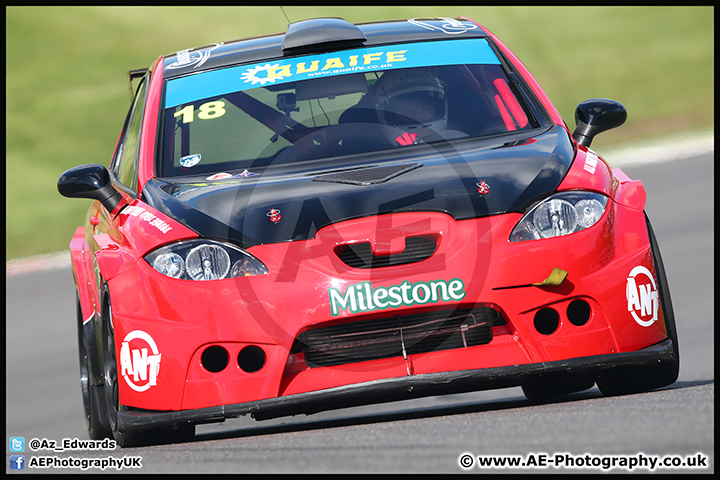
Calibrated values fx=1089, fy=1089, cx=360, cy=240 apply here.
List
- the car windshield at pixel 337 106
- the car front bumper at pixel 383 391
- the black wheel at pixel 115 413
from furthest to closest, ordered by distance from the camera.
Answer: the car windshield at pixel 337 106
the black wheel at pixel 115 413
the car front bumper at pixel 383 391

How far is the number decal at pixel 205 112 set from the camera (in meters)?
5.25

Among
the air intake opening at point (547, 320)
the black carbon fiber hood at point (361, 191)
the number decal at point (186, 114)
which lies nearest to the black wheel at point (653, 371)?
the air intake opening at point (547, 320)

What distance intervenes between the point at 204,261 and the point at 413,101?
1.67 meters

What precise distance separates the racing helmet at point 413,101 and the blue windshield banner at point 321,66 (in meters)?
0.08

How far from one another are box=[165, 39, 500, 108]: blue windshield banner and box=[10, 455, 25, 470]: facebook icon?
191cm

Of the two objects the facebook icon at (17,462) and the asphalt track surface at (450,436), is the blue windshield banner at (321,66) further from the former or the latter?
the facebook icon at (17,462)

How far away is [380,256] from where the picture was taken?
4035 mm

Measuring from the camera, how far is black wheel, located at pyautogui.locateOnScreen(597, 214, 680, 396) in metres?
4.35

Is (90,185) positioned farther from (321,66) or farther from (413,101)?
(413,101)

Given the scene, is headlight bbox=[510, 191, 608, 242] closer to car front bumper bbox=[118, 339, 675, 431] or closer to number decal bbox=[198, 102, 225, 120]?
car front bumper bbox=[118, 339, 675, 431]

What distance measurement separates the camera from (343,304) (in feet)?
13.0

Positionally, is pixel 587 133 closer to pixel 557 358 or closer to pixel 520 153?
pixel 520 153

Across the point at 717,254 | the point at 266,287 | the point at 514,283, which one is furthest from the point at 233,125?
the point at 717,254

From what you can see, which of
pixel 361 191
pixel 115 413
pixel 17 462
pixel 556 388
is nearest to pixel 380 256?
pixel 361 191
